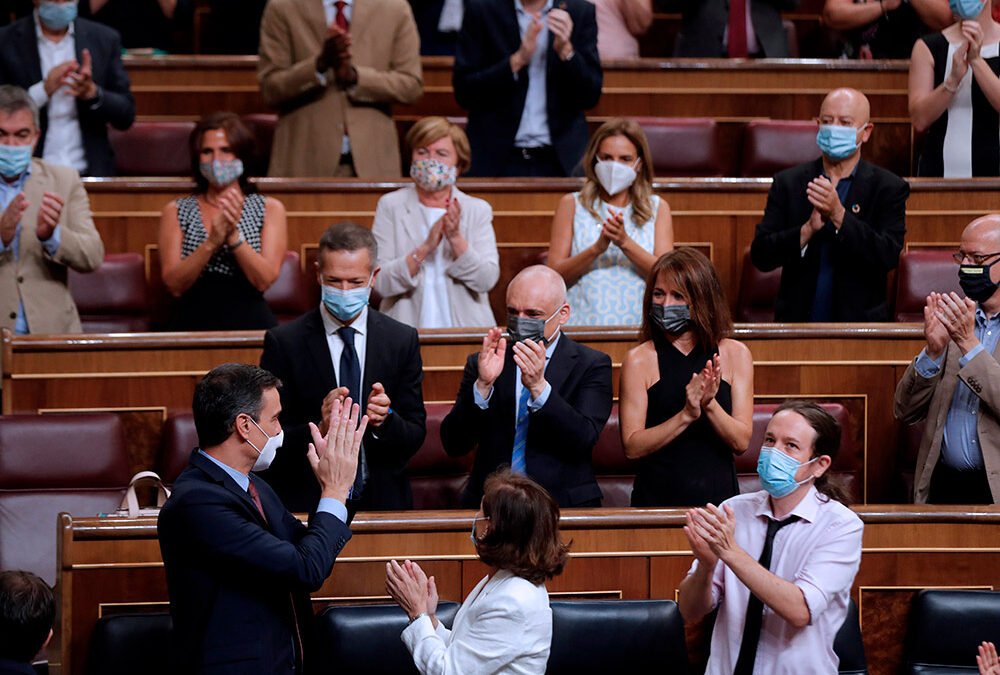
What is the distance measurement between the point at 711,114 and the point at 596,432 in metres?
2.53

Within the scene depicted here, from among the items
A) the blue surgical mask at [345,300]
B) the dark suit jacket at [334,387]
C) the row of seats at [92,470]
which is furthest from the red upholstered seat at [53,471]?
the blue surgical mask at [345,300]

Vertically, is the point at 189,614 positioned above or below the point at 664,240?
below

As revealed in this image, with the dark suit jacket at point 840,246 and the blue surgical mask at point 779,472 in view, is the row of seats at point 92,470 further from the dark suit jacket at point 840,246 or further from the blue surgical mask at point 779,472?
the blue surgical mask at point 779,472

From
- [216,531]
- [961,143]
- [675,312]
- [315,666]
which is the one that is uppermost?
[961,143]

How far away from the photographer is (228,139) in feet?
11.8

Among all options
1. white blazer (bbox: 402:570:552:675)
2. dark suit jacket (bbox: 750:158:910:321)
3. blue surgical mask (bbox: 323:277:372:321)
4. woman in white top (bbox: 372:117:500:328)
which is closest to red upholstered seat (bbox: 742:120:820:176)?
dark suit jacket (bbox: 750:158:910:321)

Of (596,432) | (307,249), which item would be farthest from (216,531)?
(307,249)

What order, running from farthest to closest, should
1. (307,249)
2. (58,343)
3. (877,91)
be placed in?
(877,91), (307,249), (58,343)

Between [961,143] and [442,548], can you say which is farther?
[961,143]

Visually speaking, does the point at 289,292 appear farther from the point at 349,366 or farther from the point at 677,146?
the point at 677,146

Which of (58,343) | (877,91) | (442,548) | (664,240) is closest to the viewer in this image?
(442,548)

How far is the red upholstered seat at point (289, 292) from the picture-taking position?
3953mm

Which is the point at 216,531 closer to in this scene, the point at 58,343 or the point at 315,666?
the point at 315,666

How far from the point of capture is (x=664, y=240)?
355 cm
